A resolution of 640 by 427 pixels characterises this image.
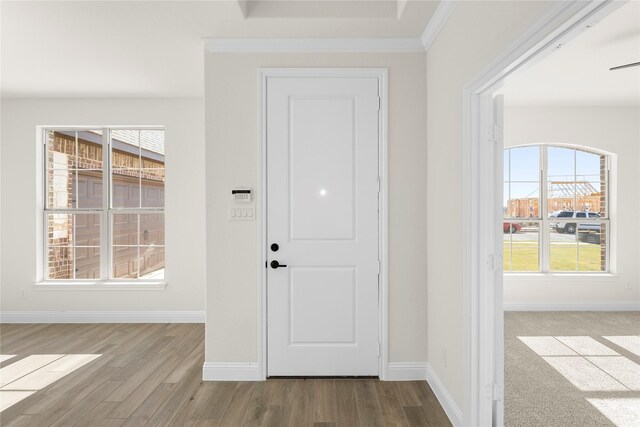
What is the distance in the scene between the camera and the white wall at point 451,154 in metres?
1.87

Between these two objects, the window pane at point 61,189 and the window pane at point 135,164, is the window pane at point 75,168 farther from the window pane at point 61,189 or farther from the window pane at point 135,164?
the window pane at point 135,164

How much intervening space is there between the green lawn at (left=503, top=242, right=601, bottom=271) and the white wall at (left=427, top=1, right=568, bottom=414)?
3021 millimetres

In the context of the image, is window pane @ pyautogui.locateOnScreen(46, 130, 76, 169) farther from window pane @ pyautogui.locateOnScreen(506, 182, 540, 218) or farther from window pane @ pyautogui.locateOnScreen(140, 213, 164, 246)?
window pane @ pyautogui.locateOnScreen(506, 182, 540, 218)

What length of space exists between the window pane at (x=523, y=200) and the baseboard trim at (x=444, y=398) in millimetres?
3334

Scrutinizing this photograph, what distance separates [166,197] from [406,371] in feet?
10.7

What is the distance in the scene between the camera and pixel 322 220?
2.92m

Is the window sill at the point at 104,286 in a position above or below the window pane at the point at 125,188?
below

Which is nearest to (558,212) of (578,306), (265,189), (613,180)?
(613,180)

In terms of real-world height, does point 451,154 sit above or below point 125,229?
above

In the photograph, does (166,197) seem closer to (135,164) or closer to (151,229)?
(151,229)

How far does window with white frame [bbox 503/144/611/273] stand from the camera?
518 cm

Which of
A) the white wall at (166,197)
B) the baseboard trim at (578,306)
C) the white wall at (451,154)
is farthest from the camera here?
the baseboard trim at (578,306)

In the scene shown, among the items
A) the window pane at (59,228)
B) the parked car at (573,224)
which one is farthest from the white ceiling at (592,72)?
the window pane at (59,228)

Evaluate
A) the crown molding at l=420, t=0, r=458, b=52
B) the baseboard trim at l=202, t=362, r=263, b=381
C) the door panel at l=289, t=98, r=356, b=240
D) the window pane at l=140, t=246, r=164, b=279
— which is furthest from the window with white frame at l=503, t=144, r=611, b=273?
the window pane at l=140, t=246, r=164, b=279
